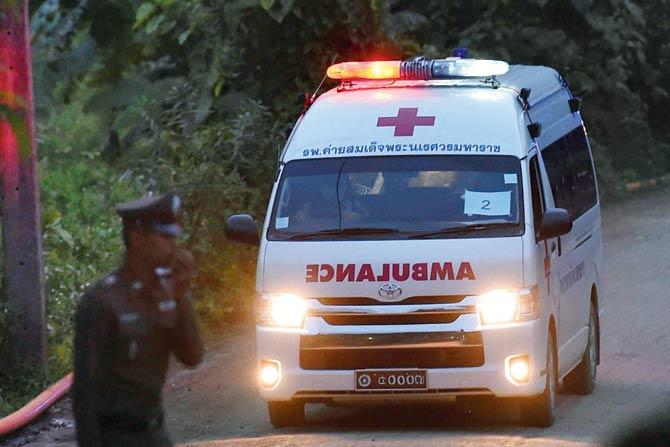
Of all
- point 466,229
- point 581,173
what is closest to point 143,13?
point 581,173

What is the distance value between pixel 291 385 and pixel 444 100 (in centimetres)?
236

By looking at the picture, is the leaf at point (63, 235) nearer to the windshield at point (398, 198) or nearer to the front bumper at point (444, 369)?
the windshield at point (398, 198)

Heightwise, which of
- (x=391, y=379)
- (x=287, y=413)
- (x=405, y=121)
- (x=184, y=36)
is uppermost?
(x=405, y=121)

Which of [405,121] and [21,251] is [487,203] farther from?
[21,251]

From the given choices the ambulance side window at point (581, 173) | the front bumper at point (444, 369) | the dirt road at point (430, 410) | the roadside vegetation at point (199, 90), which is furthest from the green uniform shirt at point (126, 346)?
the ambulance side window at point (581, 173)

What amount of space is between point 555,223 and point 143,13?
21.2 feet

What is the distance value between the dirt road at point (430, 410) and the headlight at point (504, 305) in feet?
2.49

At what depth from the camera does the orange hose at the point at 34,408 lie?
35.5 ft

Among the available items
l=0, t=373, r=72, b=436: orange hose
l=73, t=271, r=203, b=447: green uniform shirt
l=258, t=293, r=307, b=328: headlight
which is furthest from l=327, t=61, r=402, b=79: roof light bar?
l=73, t=271, r=203, b=447: green uniform shirt

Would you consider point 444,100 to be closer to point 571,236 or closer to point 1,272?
point 571,236

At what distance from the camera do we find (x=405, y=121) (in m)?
10.7

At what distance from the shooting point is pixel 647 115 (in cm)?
2841

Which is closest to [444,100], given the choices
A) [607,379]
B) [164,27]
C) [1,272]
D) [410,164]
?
[410,164]

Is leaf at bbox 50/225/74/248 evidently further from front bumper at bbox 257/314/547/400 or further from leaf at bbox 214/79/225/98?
front bumper at bbox 257/314/547/400
